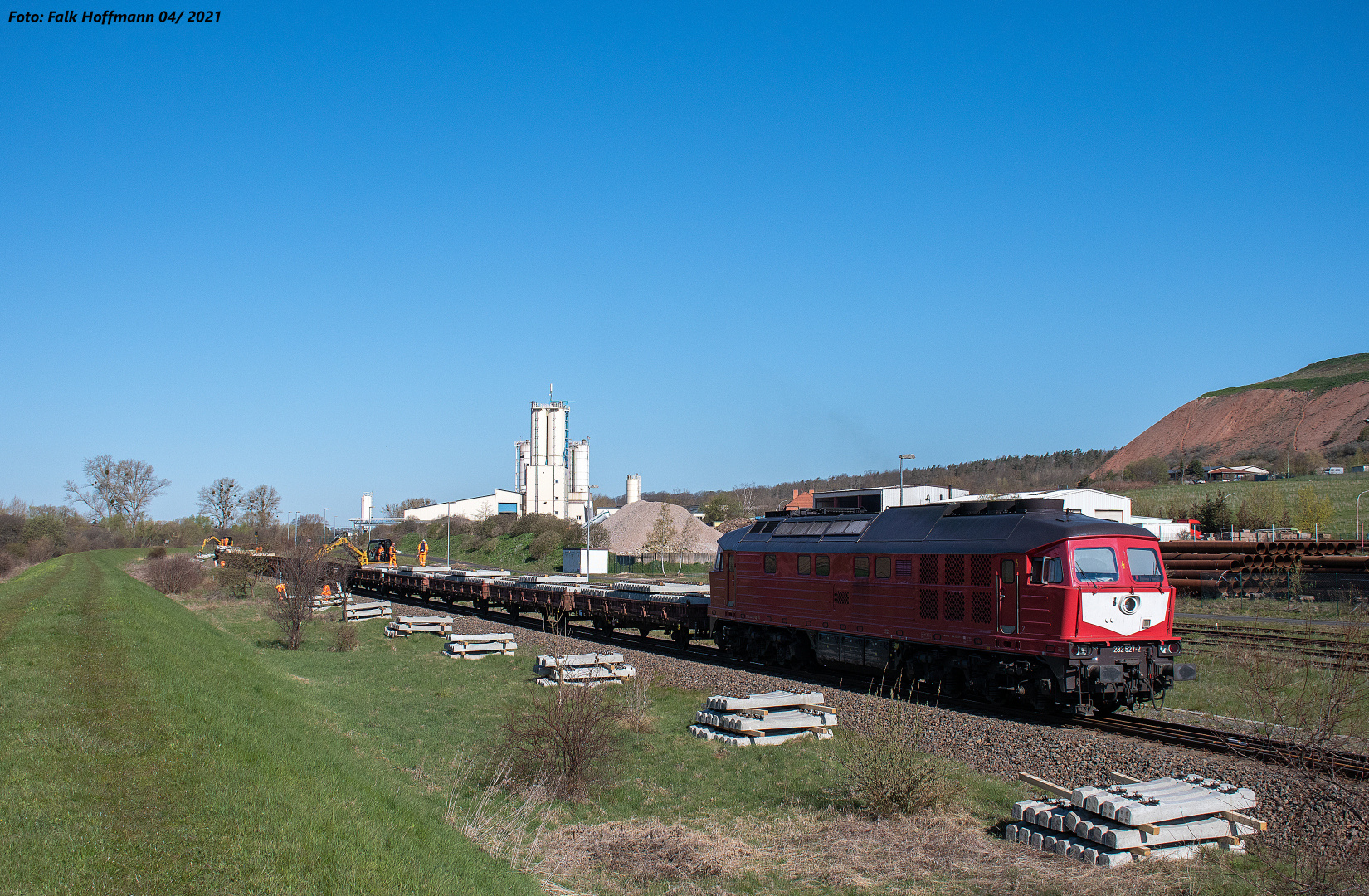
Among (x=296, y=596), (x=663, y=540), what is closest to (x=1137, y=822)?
(x=296, y=596)

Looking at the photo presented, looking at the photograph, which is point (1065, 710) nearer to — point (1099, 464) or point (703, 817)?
point (703, 817)

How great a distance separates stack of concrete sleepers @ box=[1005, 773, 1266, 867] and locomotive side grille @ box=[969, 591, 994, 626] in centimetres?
643

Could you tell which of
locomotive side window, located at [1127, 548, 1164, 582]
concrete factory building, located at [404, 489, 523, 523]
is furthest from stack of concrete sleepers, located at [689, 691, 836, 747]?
concrete factory building, located at [404, 489, 523, 523]

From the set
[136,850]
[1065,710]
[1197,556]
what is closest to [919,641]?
[1065,710]

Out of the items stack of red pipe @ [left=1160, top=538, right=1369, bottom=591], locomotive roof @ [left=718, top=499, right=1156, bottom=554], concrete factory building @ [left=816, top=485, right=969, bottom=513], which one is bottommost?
stack of red pipe @ [left=1160, top=538, right=1369, bottom=591]

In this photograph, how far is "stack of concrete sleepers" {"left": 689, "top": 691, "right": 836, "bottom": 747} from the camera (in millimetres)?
14766

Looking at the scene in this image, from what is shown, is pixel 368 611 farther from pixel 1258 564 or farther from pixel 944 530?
pixel 1258 564

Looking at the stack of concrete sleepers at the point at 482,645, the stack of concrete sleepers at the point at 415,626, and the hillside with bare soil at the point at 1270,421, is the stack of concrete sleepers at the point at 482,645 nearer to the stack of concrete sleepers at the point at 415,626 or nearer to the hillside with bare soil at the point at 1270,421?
the stack of concrete sleepers at the point at 415,626

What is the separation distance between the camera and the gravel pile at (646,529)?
270 ft

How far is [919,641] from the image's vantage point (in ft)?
59.5

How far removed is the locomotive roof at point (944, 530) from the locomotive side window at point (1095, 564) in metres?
0.32

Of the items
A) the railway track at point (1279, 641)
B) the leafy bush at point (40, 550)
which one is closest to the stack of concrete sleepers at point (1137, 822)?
the railway track at point (1279, 641)

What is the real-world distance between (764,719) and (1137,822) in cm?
669

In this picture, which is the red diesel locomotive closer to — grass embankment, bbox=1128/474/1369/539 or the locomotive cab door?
the locomotive cab door
